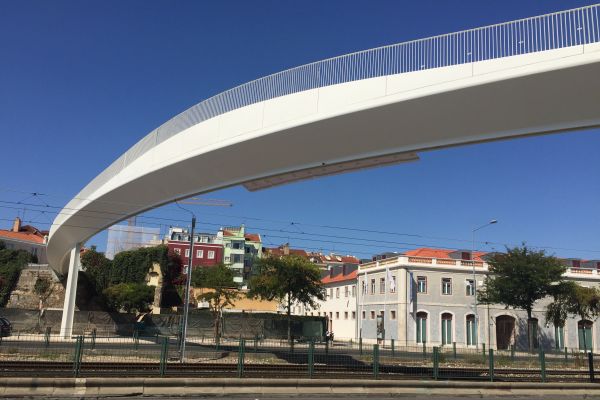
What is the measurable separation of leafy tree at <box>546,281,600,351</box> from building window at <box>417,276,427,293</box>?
34.5 feet

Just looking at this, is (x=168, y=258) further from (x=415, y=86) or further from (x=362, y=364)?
(x=415, y=86)

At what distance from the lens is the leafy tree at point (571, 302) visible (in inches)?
1684

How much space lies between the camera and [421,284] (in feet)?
159

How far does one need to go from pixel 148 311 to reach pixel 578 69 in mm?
53685

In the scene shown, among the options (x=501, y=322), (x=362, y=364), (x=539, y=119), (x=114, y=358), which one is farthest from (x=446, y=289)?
(x=539, y=119)

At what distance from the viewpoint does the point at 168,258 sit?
6359 cm

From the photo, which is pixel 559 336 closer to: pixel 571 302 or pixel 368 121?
pixel 571 302

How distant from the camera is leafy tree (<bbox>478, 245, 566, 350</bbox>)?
43.1 meters

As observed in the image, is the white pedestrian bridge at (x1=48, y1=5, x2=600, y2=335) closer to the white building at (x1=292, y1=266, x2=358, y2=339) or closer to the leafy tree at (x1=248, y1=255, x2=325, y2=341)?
the leafy tree at (x1=248, y1=255, x2=325, y2=341)

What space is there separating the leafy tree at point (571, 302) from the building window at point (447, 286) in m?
8.36

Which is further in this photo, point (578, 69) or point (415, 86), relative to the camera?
point (415, 86)

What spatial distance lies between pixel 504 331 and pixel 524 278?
8.48m

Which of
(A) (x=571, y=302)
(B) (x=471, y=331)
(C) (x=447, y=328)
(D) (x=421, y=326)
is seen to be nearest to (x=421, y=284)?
(D) (x=421, y=326)

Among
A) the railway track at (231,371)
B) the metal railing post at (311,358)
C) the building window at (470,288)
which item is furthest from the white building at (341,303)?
the metal railing post at (311,358)
